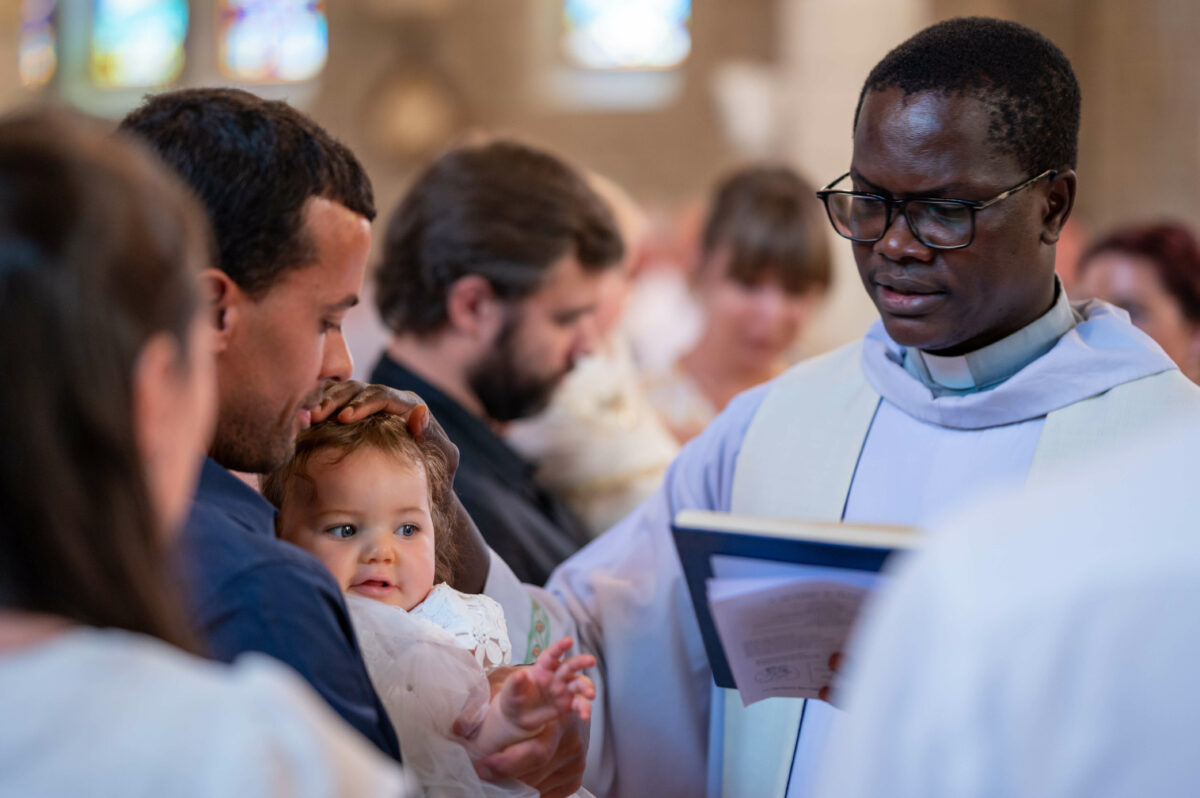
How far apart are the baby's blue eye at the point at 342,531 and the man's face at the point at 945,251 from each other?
979mm

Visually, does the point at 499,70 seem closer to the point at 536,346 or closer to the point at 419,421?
the point at 536,346

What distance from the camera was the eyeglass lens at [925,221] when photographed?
2.02 m

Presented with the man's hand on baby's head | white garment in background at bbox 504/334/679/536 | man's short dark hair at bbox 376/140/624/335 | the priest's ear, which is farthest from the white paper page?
white garment in background at bbox 504/334/679/536

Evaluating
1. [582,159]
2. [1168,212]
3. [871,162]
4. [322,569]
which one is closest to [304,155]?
[322,569]

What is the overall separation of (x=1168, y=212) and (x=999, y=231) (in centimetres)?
755

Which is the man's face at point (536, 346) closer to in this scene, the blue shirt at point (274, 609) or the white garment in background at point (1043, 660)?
the blue shirt at point (274, 609)

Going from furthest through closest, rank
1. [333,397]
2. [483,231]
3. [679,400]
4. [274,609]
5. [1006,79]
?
[679,400], [483,231], [1006,79], [333,397], [274,609]

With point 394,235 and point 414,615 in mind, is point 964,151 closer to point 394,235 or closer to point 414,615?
point 414,615

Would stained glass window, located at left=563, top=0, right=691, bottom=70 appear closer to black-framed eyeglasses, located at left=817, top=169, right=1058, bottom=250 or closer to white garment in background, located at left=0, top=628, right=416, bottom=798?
black-framed eyeglasses, located at left=817, top=169, right=1058, bottom=250

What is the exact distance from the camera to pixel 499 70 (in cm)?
1263

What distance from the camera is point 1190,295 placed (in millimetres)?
3998

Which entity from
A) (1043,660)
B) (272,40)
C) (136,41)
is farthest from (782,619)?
(136,41)

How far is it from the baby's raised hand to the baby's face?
0.63 ft

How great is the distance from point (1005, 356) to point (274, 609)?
136 cm
